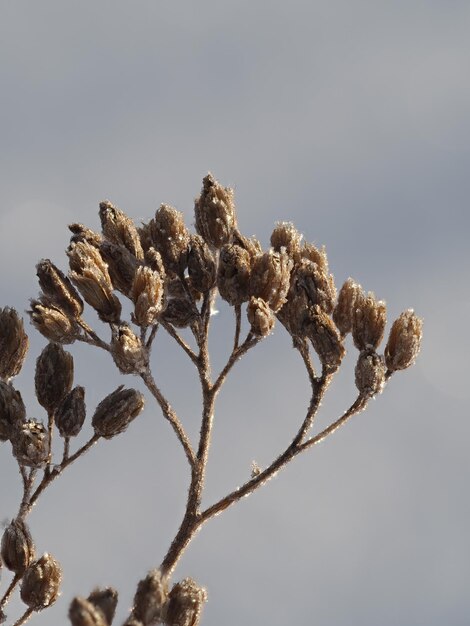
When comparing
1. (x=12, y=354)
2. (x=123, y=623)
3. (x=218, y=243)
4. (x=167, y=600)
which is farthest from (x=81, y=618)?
(x=218, y=243)

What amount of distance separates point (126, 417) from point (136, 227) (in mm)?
1451

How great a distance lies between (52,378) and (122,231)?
110cm

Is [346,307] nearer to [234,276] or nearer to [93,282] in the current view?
[234,276]

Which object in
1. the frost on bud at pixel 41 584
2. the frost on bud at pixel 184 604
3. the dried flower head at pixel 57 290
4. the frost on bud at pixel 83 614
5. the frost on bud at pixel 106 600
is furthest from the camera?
the dried flower head at pixel 57 290

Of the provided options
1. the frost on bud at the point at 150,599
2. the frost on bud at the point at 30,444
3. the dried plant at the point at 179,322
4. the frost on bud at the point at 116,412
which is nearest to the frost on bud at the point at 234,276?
the dried plant at the point at 179,322

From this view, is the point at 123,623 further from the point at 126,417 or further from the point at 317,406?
the point at 317,406

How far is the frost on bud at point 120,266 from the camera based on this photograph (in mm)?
6518

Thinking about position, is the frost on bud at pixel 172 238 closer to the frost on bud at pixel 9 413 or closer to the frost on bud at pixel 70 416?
the frost on bud at pixel 70 416

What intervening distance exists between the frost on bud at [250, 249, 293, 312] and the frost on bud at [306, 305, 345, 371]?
23 centimetres

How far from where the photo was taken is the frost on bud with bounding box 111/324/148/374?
19.8 ft

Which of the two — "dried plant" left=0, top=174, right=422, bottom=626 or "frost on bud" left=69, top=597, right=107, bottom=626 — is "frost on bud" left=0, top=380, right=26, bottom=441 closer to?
"dried plant" left=0, top=174, right=422, bottom=626

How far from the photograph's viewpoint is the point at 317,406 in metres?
6.45

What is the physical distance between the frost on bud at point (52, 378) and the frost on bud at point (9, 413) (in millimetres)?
247

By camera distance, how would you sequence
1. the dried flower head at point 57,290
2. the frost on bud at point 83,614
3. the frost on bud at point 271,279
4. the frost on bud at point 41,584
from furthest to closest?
the dried flower head at point 57,290
the frost on bud at point 271,279
the frost on bud at point 41,584
the frost on bud at point 83,614
